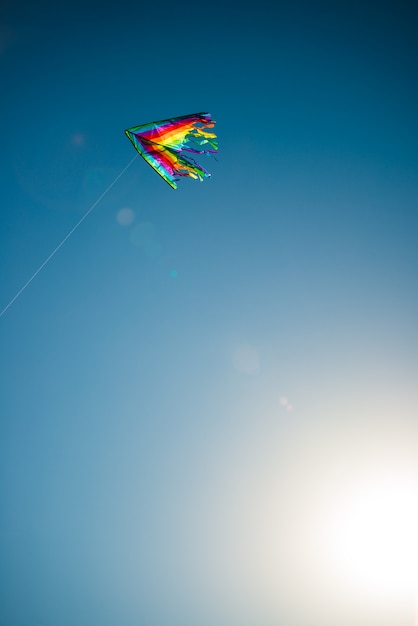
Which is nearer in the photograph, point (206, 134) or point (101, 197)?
point (206, 134)

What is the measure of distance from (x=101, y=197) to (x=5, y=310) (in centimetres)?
219

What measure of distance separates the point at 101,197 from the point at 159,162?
1518 millimetres

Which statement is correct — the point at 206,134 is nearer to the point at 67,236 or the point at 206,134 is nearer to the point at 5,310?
the point at 67,236

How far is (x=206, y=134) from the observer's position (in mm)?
3115

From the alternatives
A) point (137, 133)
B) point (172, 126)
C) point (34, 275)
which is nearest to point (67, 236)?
point (34, 275)

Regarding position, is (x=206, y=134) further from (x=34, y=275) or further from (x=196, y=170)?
(x=34, y=275)

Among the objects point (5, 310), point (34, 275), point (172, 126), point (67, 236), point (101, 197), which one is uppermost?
point (172, 126)

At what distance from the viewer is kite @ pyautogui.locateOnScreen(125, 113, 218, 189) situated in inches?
123

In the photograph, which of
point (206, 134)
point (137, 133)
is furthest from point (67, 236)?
point (206, 134)

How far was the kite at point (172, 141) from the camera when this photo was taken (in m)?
3.13

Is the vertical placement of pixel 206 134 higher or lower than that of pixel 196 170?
higher

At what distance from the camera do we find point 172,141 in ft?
10.5

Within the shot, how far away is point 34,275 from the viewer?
442 cm

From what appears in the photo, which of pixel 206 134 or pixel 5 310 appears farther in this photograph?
pixel 5 310
